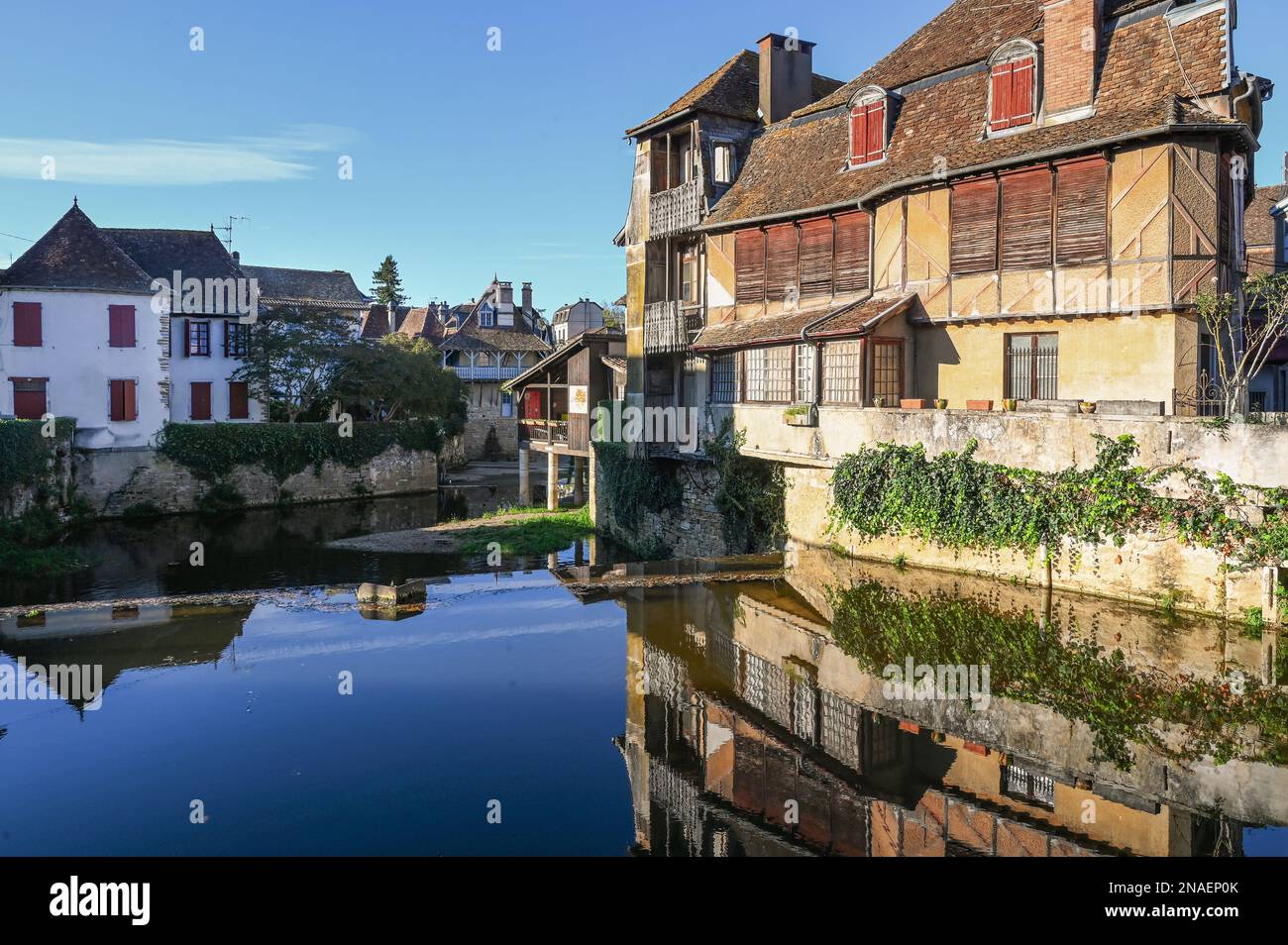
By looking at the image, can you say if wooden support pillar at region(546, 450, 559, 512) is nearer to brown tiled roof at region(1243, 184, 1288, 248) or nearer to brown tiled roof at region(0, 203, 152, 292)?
brown tiled roof at region(0, 203, 152, 292)

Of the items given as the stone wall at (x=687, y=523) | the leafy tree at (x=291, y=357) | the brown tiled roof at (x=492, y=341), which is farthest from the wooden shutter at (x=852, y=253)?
the brown tiled roof at (x=492, y=341)

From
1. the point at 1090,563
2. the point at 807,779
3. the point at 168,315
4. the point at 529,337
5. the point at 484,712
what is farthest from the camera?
the point at 529,337

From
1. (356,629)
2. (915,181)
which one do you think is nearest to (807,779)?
(356,629)

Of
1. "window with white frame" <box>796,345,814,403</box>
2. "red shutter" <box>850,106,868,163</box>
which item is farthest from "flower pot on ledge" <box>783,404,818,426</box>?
"red shutter" <box>850,106,868,163</box>

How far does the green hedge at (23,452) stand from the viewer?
27.3 m

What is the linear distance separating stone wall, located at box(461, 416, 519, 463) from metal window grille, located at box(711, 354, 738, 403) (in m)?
34.8

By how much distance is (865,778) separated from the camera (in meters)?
10.3

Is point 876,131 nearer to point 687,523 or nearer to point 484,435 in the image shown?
point 687,523

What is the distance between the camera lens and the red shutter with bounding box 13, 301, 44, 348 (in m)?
34.4

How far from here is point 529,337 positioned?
6266 cm

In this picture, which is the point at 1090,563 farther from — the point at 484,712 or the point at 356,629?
the point at 356,629

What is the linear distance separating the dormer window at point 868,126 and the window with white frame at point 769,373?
5052mm

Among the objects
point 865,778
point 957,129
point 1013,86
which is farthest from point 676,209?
point 865,778
